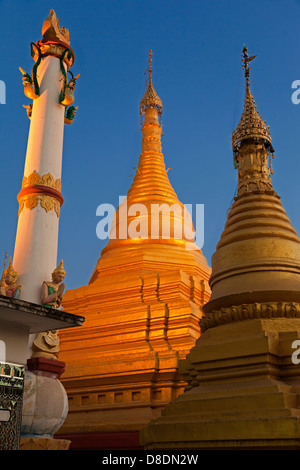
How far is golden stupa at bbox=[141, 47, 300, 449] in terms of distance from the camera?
917 cm

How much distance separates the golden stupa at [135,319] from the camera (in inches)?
571

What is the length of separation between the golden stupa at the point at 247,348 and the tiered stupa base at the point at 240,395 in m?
0.02

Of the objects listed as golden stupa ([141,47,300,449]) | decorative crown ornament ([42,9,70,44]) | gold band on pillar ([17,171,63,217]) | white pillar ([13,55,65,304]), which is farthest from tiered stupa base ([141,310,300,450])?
decorative crown ornament ([42,9,70,44])

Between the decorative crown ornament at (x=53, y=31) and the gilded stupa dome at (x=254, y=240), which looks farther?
the decorative crown ornament at (x=53, y=31)

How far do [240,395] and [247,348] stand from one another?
1.06 m

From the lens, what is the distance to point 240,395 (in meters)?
9.74

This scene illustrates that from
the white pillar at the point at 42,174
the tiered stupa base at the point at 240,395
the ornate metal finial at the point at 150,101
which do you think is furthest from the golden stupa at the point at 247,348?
the ornate metal finial at the point at 150,101

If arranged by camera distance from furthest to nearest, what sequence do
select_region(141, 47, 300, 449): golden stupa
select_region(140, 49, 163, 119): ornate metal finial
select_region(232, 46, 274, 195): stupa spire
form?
select_region(140, 49, 163, 119): ornate metal finial → select_region(232, 46, 274, 195): stupa spire → select_region(141, 47, 300, 449): golden stupa

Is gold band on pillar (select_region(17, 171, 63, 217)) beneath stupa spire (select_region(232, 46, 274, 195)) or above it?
beneath

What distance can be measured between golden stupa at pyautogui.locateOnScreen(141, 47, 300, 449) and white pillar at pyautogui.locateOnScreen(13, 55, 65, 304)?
12.7 ft

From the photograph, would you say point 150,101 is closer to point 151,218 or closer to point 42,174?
point 151,218

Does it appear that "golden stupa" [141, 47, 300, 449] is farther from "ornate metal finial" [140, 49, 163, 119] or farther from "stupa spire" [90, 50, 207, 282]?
"ornate metal finial" [140, 49, 163, 119]

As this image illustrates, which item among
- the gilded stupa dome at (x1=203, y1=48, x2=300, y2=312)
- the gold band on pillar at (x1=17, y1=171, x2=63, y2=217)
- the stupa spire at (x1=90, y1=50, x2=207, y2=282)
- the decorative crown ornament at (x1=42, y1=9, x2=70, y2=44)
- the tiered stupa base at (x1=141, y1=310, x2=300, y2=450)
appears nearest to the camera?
the tiered stupa base at (x1=141, y1=310, x2=300, y2=450)

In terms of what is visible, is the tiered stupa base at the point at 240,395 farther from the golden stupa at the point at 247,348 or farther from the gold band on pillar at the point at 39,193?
the gold band on pillar at the point at 39,193
